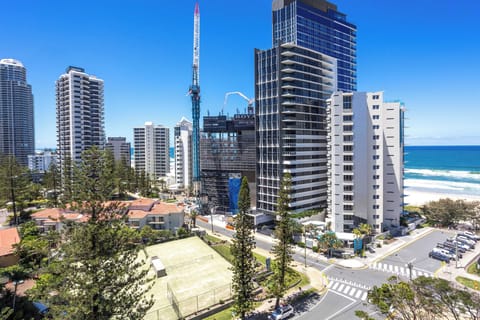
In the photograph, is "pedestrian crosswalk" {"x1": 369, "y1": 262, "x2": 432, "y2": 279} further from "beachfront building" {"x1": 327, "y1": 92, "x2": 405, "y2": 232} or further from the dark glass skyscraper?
the dark glass skyscraper

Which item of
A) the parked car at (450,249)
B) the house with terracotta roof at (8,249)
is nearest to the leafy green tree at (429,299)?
the parked car at (450,249)

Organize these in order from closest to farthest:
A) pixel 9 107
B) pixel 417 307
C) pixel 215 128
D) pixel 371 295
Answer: pixel 417 307, pixel 371 295, pixel 215 128, pixel 9 107

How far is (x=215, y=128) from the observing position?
78.1m

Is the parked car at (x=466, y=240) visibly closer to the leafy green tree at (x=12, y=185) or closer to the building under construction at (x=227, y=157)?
the building under construction at (x=227, y=157)

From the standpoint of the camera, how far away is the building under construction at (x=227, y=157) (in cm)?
7175

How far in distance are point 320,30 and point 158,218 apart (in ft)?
263

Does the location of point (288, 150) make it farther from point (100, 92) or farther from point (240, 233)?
point (100, 92)

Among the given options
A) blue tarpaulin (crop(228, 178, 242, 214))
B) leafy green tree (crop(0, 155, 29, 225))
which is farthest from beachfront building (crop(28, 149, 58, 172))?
blue tarpaulin (crop(228, 178, 242, 214))

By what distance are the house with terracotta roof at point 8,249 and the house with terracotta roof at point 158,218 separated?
1897cm

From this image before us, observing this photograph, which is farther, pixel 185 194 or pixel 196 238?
pixel 185 194

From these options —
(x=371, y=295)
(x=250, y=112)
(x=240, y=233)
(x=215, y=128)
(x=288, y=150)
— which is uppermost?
(x=250, y=112)

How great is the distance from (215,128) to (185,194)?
4003cm

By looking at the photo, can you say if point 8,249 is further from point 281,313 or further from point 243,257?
point 281,313

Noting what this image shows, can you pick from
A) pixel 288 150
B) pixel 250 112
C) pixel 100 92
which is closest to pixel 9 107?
pixel 100 92
